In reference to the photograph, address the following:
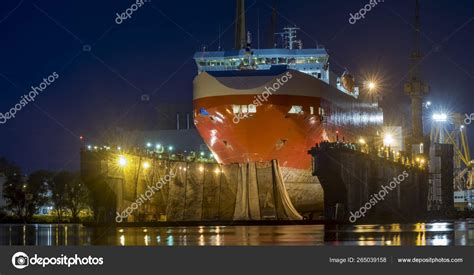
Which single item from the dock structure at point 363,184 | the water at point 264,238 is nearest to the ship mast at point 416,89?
the dock structure at point 363,184

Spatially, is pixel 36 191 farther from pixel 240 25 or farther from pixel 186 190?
pixel 186 190

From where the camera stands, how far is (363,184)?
61531mm

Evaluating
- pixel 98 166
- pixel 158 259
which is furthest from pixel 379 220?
pixel 158 259

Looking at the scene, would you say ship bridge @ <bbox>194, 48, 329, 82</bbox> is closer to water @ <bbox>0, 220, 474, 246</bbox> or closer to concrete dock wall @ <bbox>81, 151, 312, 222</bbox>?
concrete dock wall @ <bbox>81, 151, 312, 222</bbox>

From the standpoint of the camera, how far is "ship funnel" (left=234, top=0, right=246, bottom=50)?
70.6 meters

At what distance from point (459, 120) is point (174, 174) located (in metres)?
105

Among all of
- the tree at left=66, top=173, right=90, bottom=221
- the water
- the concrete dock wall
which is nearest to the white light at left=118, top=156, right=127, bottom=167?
the concrete dock wall

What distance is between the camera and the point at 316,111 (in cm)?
6078

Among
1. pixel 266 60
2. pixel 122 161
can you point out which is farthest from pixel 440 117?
pixel 122 161

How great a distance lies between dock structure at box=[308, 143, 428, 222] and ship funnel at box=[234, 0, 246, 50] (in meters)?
15.0

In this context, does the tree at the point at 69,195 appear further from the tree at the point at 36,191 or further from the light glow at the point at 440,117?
the light glow at the point at 440,117

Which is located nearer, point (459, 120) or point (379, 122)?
point (379, 122)

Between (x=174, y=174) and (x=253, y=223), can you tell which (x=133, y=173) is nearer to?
(x=174, y=174)

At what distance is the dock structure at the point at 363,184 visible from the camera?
55562 mm
